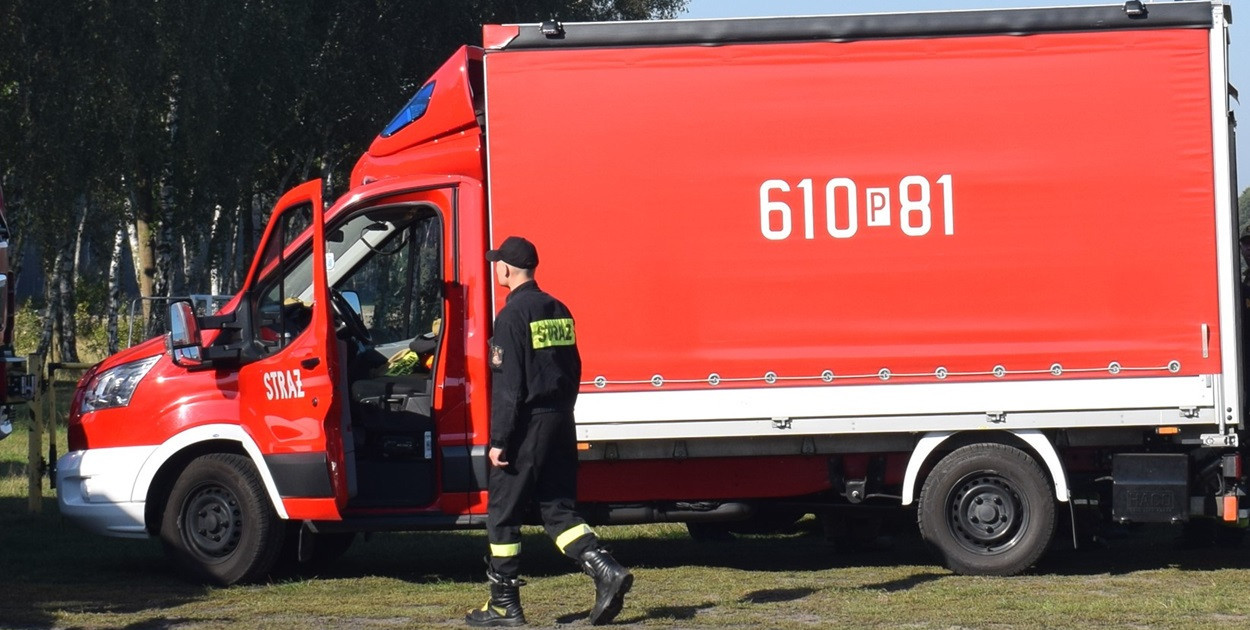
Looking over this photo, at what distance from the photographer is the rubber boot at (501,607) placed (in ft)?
24.1

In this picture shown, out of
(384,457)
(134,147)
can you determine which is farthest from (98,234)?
(384,457)

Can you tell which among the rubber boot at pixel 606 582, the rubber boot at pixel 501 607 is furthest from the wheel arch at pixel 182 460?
the rubber boot at pixel 606 582

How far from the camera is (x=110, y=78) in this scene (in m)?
23.5

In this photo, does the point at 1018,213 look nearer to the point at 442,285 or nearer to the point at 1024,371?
the point at 1024,371

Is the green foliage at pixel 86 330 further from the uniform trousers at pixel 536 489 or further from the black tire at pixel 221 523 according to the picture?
the uniform trousers at pixel 536 489

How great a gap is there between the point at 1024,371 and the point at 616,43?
112 inches

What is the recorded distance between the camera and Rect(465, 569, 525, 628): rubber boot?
7.36 metres

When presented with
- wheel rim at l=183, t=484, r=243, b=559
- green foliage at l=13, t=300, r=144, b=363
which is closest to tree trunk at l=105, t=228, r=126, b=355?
green foliage at l=13, t=300, r=144, b=363

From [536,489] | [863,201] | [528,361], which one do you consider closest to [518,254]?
[528,361]

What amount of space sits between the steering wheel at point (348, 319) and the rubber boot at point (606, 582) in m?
2.41

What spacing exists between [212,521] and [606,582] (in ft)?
9.23

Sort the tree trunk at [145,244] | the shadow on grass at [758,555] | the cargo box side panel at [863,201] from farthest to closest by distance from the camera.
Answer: the tree trunk at [145,244], the shadow on grass at [758,555], the cargo box side panel at [863,201]

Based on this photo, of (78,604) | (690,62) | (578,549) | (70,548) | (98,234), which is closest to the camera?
(578,549)

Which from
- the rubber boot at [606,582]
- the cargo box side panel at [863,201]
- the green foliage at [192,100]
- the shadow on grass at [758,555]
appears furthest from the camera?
the green foliage at [192,100]
